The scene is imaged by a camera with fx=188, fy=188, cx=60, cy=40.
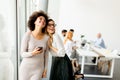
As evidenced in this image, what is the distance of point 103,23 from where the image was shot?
8344 millimetres

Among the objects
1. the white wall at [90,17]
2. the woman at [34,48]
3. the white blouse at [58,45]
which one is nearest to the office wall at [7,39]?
the woman at [34,48]

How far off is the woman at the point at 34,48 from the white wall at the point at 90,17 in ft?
20.6

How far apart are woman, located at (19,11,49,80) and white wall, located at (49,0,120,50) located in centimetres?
627

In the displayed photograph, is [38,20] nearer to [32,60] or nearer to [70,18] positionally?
[32,60]

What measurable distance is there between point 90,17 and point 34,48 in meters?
6.56

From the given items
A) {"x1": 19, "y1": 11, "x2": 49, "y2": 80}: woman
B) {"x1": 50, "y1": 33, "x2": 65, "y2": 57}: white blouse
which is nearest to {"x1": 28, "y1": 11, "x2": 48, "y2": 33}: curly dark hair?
{"x1": 19, "y1": 11, "x2": 49, "y2": 80}: woman

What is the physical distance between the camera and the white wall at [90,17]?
822cm

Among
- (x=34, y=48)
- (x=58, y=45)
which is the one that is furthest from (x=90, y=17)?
(x=34, y=48)

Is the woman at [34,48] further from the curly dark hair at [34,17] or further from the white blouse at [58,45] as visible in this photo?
the white blouse at [58,45]

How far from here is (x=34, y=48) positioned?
203 centimetres

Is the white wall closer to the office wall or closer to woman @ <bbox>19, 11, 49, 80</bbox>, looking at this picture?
the office wall

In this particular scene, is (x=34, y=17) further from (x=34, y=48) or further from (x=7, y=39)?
(x=7, y=39)

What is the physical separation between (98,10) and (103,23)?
62 centimetres

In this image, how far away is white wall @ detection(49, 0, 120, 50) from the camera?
822 cm
